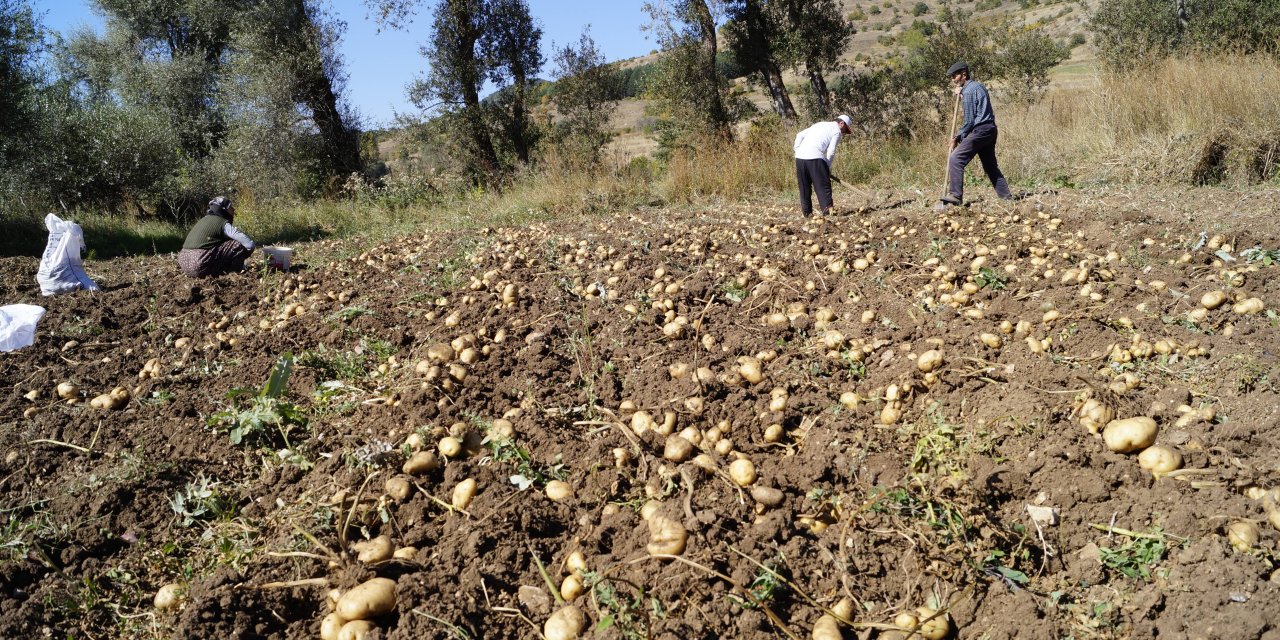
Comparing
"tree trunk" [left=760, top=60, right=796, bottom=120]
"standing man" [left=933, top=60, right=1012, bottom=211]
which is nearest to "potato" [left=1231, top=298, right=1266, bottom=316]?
"standing man" [left=933, top=60, right=1012, bottom=211]

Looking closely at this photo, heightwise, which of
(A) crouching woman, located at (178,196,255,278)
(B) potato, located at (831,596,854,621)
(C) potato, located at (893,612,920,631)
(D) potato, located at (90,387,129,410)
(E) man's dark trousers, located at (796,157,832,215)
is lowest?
(C) potato, located at (893,612,920,631)

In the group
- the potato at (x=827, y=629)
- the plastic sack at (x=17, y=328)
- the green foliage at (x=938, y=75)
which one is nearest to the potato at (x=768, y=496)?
the potato at (x=827, y=629)

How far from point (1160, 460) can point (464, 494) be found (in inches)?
84.2

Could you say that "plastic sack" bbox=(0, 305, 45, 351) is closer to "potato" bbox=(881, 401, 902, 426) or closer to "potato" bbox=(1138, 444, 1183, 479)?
"potato" bbox=(881, 401, 902, 426)

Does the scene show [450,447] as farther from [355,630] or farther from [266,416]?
[266,416]

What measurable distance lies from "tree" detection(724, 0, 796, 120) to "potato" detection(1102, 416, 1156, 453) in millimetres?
13002

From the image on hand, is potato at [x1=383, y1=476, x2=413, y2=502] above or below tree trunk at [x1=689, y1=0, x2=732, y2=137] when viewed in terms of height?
below

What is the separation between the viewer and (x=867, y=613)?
1720mm

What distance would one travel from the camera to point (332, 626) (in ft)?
5.51

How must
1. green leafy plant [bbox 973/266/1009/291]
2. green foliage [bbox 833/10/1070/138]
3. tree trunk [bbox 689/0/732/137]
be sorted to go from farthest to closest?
1. tree trunk [bbox 689/0/732/137]
2. green foliage [bbox 833/10/1070/138]
3. green leafy plant [bbox 973/266/1009/291]

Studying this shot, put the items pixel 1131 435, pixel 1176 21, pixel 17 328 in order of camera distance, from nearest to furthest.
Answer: pixel 1131 435 < pixel 17 328 < pixel 1176 21

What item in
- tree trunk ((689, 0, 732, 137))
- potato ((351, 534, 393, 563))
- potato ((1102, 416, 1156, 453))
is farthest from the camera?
tree trunk ((689, 0, 732, 137))

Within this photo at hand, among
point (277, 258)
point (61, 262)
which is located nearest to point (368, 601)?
point (277, 258)

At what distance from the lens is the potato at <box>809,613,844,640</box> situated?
160 cm
